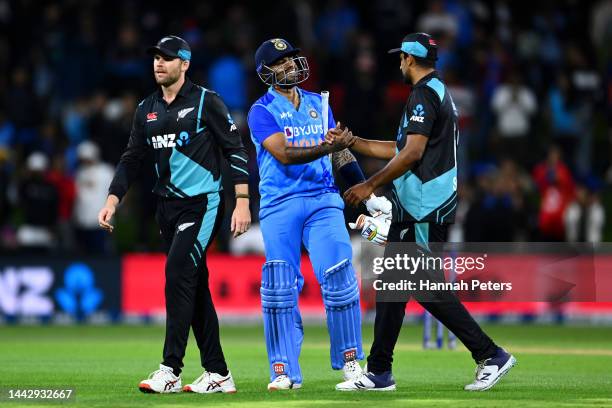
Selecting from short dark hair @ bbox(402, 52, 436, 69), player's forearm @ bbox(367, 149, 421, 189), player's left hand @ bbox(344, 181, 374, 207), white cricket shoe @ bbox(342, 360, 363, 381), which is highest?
short dark hair @ bbox(402, 52, 436, 69)

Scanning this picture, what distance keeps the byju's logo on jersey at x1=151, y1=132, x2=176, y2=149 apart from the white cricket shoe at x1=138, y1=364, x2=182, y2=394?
5.53ft

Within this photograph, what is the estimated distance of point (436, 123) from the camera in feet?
33.4

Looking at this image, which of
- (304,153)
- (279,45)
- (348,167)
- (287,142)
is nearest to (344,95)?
(348,167)

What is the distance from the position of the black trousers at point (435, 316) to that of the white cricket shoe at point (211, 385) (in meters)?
1.09

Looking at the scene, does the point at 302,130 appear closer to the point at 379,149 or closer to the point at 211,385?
the point at 379,149

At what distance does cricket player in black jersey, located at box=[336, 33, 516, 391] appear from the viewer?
9.99m

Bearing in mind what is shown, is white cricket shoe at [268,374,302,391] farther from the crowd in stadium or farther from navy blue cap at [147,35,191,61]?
the crowd in stadium

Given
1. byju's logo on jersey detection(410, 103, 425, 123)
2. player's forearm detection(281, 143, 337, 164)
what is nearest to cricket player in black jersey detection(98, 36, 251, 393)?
player's forearm detection(281, 143, 337, 164)

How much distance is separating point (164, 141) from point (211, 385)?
74.7 inches

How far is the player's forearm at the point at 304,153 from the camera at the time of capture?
33.4 ft

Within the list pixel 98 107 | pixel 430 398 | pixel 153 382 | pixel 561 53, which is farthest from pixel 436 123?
pixel 561 53

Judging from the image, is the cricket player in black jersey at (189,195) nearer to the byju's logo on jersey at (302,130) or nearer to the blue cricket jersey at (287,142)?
the blue cricket jersey at (287,142)

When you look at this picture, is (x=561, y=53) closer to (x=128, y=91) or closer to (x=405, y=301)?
(x=128, y=91)

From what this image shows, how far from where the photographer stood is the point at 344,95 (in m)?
23.5
